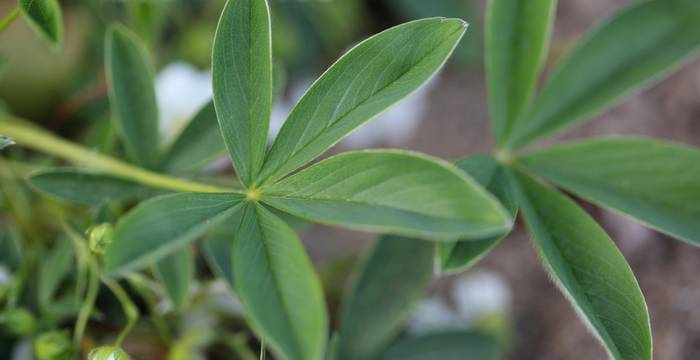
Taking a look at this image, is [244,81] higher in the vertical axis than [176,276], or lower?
higher

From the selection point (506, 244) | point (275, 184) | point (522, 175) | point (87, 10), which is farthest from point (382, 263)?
point (87, 10)

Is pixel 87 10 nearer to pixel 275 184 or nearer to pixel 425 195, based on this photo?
pixel 275 184

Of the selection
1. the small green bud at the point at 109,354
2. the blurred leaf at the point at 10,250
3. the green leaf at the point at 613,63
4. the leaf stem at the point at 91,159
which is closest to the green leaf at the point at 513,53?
the green leaf at the point at 613,63

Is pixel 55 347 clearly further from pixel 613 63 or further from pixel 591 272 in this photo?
pixel 613 63

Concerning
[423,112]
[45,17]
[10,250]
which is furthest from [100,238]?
[423,112]

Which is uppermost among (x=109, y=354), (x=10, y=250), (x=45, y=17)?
(x=45, y=17)

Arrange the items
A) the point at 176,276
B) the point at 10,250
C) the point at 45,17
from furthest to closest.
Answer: the point at 10,250 → the point at 176,276 → the point at 45,17
